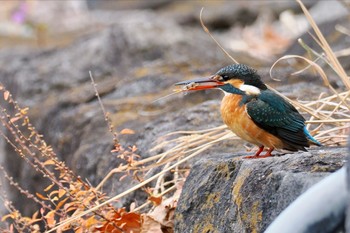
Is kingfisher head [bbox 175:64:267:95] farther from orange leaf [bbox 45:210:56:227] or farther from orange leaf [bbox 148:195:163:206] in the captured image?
orange leaf [bbox 45:210:56:227]

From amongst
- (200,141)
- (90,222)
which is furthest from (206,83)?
(90,222)

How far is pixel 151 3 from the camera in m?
13.0

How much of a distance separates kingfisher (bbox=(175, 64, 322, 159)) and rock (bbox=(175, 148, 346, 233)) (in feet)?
0.36

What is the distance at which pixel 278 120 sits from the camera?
8.86 feet

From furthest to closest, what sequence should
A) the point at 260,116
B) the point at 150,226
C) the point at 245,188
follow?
the point at 150,226
the point at 260,116
the point at 245,188

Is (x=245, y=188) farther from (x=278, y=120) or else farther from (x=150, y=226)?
(x=150, y=226)

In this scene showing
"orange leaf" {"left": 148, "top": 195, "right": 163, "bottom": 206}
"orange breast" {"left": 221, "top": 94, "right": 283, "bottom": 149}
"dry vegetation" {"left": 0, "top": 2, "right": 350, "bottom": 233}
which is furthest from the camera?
"orange leaf" {"left": 148, "top": 195, "right": 163, "bottom": 206}

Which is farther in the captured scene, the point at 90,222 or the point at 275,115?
the point at 90,222

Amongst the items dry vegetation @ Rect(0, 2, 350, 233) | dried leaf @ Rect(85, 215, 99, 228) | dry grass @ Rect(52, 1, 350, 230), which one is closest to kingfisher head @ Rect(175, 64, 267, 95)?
dry vegetation @ Rect(0, 2, 350, 233)

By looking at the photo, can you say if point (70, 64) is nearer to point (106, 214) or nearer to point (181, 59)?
point (181, 59)

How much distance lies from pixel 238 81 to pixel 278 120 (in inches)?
7.6

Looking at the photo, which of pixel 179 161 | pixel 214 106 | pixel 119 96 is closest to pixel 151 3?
pixel 119 96

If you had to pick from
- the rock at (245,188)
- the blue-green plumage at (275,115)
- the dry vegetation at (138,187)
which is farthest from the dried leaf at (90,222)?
the blue-green plumage at (275,115)

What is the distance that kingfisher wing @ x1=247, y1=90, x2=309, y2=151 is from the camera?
2.68 meters
